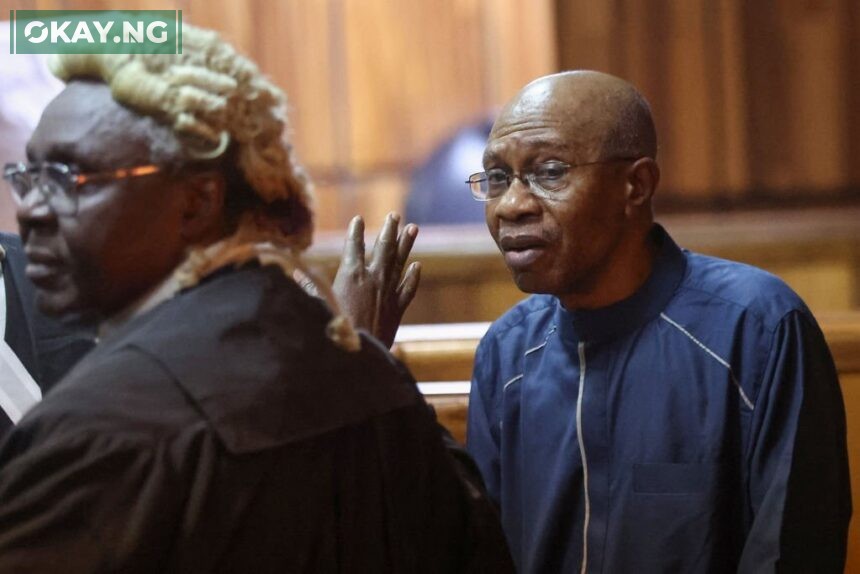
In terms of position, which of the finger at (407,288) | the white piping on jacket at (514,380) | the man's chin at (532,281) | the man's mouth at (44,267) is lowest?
the white piping on jacket at (514,380)

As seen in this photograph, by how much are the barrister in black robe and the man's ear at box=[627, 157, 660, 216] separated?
34.8 inches

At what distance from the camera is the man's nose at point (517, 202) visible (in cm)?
204

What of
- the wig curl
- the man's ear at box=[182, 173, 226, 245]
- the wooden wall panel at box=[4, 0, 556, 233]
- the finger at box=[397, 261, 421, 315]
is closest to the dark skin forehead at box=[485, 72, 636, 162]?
the finger at box=[397, 261, 421, 315]

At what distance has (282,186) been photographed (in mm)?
1278

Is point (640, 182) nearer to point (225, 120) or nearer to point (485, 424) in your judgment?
point (485, 424)

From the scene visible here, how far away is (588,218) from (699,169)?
146 inches

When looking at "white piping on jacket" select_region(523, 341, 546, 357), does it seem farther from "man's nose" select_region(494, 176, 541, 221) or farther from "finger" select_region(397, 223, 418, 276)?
"finger" select_region(397, 223, 418, 276)

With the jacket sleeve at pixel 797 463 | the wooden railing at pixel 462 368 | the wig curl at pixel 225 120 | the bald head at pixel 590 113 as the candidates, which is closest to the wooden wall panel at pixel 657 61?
the wooden railing at pixel 462 368

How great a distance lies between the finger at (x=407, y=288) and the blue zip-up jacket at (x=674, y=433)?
0.41m

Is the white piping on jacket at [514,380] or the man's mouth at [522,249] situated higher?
the man's mouth at [522,249]

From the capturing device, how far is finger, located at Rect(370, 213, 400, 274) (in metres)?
1.72

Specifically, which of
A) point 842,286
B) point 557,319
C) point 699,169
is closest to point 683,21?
point 699,169

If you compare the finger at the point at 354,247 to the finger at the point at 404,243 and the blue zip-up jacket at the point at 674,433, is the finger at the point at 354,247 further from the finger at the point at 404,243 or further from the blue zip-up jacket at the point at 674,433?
the blue zip-up jacket at the point at 674,433

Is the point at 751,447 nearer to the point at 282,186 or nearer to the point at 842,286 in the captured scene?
the point at 282,186
